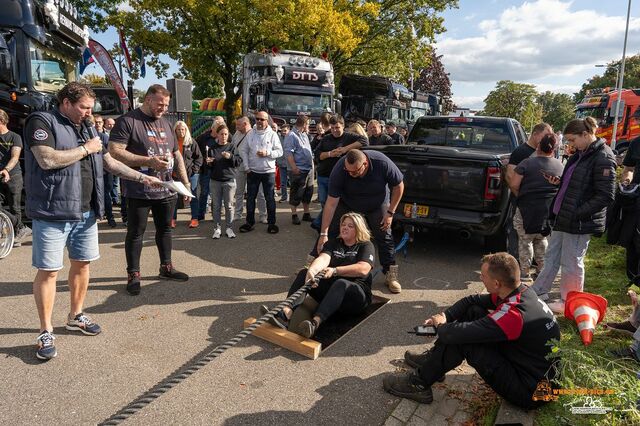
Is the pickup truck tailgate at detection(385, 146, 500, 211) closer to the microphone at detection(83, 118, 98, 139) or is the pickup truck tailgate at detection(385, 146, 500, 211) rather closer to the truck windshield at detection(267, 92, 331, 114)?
the microphone at detection(83, 118, 98, 139)

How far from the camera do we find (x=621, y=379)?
7.52ft

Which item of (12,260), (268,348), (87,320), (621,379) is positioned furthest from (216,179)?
(621,379)

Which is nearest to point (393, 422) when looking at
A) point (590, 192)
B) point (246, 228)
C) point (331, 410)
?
point (331, 410)

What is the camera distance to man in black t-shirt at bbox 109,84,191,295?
14.4 ft

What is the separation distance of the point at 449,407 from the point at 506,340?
64 cm

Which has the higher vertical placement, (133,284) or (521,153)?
(521,153)

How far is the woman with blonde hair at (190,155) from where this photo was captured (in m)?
7.04

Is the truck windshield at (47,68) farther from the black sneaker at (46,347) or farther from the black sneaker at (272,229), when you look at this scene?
the black sneaker at (46,347)

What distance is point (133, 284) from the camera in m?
4.73

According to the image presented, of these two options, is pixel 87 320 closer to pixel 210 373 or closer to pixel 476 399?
pixel 210 373

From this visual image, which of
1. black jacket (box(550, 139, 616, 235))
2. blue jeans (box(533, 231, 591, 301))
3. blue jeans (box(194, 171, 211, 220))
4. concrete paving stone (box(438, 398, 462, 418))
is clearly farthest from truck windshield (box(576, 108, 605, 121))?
concrete paving stone (box(438, 398, 462, 418))

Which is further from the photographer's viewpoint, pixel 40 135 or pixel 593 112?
pixel 593 112

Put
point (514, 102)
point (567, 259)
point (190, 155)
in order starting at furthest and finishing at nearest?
point (514, 102) < point (190, 155) < point (567, 259)

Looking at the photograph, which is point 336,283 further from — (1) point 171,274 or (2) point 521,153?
(2) point 521,153
